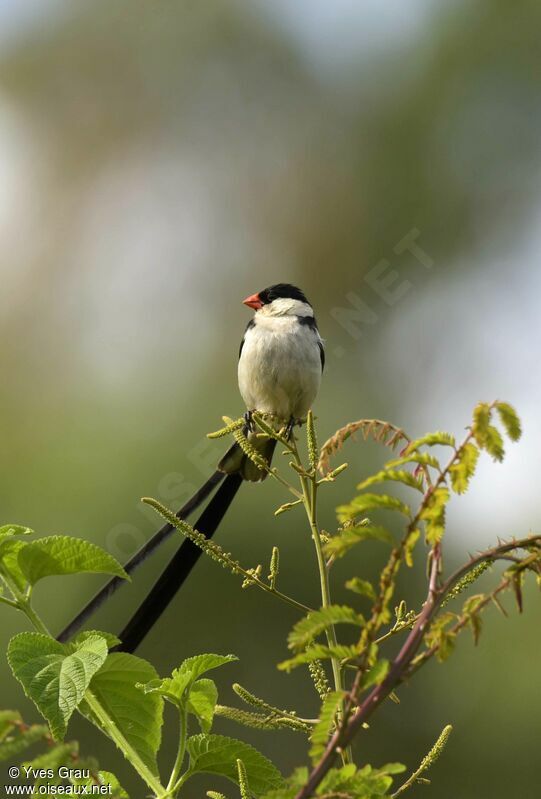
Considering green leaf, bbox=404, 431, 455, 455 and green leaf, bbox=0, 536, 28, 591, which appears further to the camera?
green leaf, bbox=0, 536, 28, 591

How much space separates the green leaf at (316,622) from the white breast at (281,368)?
1.99 metres

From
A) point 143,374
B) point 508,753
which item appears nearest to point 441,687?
point 508,753

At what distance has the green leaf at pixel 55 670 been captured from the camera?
0.87 meters

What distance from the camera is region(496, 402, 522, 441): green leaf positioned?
28.1 inches

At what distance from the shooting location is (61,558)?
0.98 m

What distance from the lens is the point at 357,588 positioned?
68 centimetres

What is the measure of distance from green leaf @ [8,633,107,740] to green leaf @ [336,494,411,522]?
0.32 meters

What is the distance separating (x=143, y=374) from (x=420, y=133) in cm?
711

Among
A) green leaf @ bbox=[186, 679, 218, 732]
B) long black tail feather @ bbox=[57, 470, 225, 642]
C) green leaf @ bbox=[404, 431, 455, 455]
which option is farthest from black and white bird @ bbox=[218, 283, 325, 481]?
green leaf @ bbox=[404, 431, 455, 455]

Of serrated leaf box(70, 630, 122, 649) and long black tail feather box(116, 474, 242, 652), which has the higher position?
long black tail feather box(116, 474, 242, 652)

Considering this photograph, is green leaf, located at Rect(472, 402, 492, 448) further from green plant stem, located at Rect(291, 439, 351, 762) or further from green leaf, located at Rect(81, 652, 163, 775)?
green leaf, located at Rect(81, 652, 163, 775)

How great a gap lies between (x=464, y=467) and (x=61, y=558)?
0.45 meters

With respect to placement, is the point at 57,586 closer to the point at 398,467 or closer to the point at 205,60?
the point at 398,467

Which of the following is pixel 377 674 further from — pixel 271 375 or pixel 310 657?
pixel 271 375
